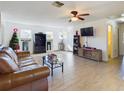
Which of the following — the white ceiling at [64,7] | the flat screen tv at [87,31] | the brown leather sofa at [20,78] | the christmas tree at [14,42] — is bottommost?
the brown leather sofa at [20,78]

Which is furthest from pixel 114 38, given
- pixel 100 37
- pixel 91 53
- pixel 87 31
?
pixel 91 53

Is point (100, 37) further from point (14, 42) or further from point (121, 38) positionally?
point (14, 42)

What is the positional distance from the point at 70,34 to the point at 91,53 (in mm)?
4122

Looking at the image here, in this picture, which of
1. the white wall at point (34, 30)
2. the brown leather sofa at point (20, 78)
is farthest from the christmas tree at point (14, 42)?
the brown leather sofa at point (20, 78)

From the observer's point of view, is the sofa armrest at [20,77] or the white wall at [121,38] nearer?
the sofa armrest at [20,77]

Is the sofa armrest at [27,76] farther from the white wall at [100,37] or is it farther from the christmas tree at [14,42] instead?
the christmas tree at [14,42]

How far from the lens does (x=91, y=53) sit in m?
6.46

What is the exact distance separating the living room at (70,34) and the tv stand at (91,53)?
5.8 inches

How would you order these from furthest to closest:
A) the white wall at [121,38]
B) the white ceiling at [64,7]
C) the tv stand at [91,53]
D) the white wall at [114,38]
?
the white wall at [121,38] < the white wall at [114,38] < the tv stand at [91,53] < the white ceiling at [64,7]

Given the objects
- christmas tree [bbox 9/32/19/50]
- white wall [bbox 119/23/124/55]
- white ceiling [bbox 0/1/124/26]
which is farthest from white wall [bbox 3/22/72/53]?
white wall [bbox 119/23/124/55]

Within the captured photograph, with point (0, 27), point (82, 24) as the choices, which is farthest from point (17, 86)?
point (82, 24)

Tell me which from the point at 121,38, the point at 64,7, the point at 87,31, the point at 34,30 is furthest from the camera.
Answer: the point at 34,30

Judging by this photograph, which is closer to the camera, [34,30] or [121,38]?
[121,38]

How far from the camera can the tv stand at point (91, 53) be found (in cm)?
606
